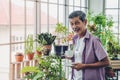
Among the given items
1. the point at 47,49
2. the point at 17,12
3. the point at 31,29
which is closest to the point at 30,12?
the point at 31,29

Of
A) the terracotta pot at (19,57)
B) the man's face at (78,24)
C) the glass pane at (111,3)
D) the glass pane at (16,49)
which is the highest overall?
the glass pane at (111,3)

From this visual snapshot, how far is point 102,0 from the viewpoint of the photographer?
29.3ft

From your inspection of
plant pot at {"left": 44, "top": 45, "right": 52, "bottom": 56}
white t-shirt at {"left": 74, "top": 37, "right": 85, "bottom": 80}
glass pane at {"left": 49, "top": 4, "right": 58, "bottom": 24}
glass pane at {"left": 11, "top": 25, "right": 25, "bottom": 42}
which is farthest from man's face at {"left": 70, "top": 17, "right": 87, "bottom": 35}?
glass pane at {"left": 49, "top": 4, "right": 58, "bottom": 24}

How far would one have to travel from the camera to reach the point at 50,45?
4285 mm

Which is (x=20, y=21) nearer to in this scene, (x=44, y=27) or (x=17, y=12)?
(x=17, y=12)

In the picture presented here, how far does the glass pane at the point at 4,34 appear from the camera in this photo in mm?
4195

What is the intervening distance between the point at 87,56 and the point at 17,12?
2460 millimetres

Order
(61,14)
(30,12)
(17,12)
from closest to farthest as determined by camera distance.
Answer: (17,12), (30,12), (61,14)

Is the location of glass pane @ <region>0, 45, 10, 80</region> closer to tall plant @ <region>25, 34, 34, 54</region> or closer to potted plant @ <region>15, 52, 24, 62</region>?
potted plant @ <region>15, 52, 24, 62</region>

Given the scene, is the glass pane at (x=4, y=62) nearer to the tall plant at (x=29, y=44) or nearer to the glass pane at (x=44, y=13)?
the tall plant at (x=29, y=44)

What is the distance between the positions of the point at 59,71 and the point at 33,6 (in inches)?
71.0

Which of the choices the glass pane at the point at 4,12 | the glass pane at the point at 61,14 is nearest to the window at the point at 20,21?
the glass pane at the point at 4,12

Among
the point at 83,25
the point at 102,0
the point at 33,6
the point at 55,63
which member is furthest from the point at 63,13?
the point at 83,25

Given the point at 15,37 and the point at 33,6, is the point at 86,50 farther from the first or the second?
the point at 33,6
